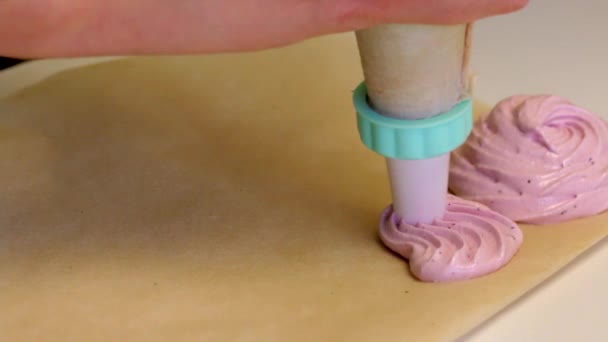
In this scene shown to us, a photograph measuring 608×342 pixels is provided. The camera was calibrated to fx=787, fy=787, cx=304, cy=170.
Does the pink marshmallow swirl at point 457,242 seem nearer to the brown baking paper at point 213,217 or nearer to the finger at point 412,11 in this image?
the brown baking paper at point 213,217

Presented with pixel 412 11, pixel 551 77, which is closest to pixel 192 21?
pixel 412 11

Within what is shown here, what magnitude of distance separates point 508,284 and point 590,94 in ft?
1.15

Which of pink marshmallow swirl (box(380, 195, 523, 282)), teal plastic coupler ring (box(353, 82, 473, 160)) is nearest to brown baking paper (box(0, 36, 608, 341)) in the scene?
pink marshmallow swirl (box(380, 195, 523, 282))

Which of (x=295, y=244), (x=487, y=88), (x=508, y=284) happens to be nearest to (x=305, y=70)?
(x=487, y=88)

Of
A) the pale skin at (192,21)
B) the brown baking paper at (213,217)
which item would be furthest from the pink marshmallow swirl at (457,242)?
the pale skin at (192,21)

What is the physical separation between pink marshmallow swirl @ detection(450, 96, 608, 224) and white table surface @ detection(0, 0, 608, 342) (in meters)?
0.05

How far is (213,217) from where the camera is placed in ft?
2.49

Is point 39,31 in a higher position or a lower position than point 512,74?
higher

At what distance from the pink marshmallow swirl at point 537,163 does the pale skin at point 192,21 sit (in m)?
0.21

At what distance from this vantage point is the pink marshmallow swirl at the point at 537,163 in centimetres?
69

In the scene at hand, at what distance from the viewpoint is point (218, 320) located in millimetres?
640

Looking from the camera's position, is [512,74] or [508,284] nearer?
[508,284]

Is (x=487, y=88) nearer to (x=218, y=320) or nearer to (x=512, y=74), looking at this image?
(x=512, y=74)

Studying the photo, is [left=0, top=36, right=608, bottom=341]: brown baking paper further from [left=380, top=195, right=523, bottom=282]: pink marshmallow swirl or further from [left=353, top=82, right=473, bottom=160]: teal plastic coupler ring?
[left=353, top=82, right=473, bottom=160]: teal plastic coupler ring
